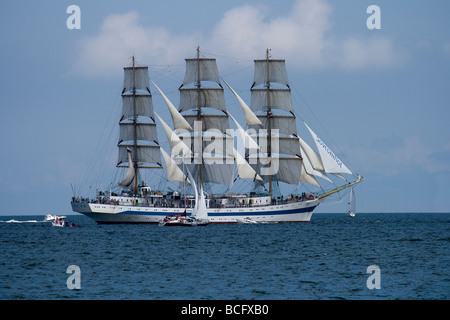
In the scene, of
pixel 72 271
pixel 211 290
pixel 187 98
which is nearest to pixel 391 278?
pixel 211 290

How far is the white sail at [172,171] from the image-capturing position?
102 meters

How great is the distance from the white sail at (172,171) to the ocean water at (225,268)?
86.7 ft

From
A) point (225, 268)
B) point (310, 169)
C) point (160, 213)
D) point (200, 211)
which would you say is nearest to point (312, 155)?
point (310, 169)

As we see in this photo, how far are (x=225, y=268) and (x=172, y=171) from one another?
55.1 metres

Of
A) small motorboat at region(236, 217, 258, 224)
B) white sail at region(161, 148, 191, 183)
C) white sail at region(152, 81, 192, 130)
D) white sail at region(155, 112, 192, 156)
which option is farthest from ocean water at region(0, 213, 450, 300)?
white sail at region(152, 81, 192, 130)

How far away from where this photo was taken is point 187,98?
4122 inches

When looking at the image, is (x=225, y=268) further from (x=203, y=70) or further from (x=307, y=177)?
(x=203, y=70)

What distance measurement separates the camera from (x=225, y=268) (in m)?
47.6

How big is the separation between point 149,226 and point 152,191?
27.3 feet

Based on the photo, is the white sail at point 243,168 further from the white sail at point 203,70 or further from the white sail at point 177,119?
the white sail at point 203,70

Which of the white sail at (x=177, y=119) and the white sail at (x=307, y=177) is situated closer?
the white sail at (x=177, y=119)

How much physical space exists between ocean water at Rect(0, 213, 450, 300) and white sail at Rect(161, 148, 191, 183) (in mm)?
26430

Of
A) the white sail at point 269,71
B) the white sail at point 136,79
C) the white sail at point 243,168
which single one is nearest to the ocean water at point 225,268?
the white sail at point 243,168
